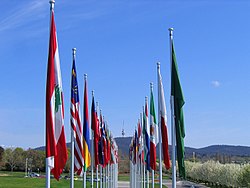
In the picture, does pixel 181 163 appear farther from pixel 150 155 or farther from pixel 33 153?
pixel 33 153

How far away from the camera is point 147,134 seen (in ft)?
76.9

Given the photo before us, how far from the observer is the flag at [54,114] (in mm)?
11094

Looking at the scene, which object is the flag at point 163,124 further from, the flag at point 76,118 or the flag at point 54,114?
the flag at point 54,114

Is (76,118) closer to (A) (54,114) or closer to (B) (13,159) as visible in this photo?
(A) (54,114)

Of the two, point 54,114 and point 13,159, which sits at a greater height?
point 54,114

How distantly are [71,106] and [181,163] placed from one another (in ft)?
13.7

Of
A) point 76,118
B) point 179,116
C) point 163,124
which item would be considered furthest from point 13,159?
point 179,116

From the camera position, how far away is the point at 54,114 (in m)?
11.3

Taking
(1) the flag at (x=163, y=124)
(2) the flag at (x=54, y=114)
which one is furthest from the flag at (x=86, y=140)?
(2) the flag at (x=54, y=114)

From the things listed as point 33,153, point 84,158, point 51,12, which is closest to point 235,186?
point 84,158

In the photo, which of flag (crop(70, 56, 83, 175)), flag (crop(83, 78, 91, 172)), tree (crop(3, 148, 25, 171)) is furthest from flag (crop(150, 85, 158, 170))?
tree (crop(3, 148, 25, 171))

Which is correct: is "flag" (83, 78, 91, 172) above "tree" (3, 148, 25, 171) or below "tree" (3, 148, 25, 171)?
above

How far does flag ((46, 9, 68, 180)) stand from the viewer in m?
11.1

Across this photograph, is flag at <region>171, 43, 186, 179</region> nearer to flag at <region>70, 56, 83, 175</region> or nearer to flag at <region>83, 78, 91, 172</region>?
flag at <region>70, 56, 83, 175</region>
